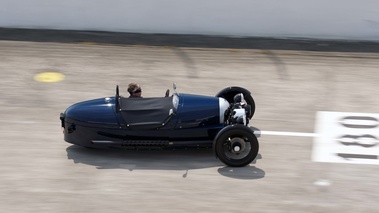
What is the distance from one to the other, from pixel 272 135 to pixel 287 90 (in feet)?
7.94

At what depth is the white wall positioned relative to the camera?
16.9 m

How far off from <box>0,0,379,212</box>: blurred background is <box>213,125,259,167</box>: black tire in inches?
6.7

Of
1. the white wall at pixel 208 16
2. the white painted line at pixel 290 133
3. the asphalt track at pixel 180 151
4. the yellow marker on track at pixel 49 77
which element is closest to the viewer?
the asphalt track at pixel 180 151

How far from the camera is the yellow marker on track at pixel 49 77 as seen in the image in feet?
46.7

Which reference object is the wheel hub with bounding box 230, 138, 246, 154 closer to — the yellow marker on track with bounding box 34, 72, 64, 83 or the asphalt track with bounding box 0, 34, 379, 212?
the asphalt track with bounding box 0, 34, 379, 212

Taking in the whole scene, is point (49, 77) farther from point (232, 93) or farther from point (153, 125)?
point (153, 125)

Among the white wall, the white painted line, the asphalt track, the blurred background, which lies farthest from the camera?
the white wall

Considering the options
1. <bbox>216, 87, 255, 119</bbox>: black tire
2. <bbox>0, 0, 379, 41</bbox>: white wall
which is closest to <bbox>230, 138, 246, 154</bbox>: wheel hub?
<bbox>216, 87, 255, 119</bbox>: black tire

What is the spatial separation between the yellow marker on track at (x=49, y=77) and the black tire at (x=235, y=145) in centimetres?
529

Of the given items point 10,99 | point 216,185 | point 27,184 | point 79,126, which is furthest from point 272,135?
point 10,99

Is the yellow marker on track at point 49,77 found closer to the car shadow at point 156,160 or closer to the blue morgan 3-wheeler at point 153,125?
the car shadow at point 156,160

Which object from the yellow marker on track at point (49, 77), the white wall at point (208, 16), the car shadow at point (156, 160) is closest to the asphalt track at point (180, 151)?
the car shadow at point (156, 160)

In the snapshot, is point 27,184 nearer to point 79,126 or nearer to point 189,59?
point 79,126

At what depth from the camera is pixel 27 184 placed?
966 cm
